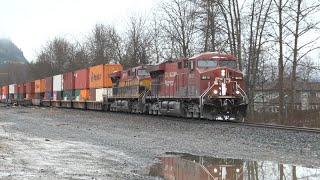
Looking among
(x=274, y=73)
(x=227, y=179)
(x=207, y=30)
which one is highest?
(x=207, y=30)

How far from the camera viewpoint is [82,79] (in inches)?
2008

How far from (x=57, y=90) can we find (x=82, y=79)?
11.4 metres

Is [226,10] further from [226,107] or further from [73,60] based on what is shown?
[73,60]

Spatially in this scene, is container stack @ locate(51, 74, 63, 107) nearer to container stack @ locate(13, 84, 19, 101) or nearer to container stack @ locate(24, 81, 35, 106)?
container stack @ locate(24, 81, 35, 106)

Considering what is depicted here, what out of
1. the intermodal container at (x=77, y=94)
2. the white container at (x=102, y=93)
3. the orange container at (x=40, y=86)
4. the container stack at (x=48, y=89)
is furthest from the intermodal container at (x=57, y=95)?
the white container at (x=102, y=93)

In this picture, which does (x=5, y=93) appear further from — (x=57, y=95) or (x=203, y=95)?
(x=203, y=95)

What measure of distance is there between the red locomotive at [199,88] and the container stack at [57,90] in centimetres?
2978

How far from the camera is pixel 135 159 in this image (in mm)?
11117

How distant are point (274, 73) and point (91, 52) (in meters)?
54.8

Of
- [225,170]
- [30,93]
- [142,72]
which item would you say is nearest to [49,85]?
[30,93]

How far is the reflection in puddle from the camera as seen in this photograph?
8.68 m

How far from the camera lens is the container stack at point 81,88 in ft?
161

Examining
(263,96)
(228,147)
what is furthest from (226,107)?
(263,96)

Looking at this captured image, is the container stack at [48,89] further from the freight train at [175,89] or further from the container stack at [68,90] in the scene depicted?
the freight train at [175,89]
